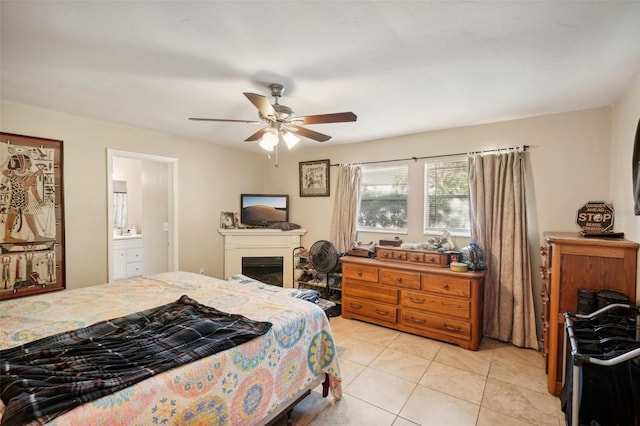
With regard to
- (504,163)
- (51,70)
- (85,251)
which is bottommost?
(85,251)

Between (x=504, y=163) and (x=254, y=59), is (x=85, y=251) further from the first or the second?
(x=504, y=163)

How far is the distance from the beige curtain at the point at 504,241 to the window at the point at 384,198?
0.87 m

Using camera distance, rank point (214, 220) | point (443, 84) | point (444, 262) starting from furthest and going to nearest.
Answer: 1. point (214, 220)
2. point (444, 262)
3. point (443, 84)

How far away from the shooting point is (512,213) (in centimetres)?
306

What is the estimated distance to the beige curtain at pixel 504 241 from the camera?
300 centimetres

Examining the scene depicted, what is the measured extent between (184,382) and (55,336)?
83 centimetres

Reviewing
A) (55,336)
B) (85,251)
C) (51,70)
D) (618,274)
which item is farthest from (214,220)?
(618,274)

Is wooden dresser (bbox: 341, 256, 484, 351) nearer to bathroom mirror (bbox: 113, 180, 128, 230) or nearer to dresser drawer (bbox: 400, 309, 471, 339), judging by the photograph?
dresser drawer (bbox: 400, 309, 471, 339)

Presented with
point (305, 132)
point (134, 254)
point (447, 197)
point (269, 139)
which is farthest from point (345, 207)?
point (134, 254)

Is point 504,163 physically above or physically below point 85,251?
above

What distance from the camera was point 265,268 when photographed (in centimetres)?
472

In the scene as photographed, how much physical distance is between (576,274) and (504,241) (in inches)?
40.6

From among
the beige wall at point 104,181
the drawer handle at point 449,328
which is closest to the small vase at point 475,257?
the drawer handle at point 449,328

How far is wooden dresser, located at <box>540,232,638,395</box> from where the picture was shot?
6.40 feet
